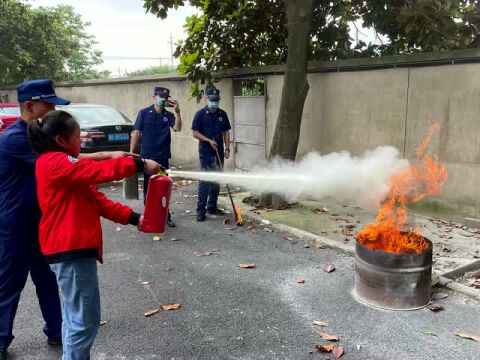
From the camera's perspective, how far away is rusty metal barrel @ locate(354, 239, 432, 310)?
158 inches

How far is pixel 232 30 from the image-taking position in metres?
9.51

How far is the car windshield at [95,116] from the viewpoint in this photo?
1115cm

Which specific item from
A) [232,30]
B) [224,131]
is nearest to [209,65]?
[232,30]

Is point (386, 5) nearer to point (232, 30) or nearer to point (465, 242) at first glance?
point (232, 30)

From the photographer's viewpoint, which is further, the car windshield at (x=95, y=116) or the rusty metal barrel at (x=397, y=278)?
the car windshield at (x=95, y=116)

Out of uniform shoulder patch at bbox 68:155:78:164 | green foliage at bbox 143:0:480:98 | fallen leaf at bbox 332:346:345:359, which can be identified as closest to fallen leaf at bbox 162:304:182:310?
fallen leaf at bbox 332:346:345:359

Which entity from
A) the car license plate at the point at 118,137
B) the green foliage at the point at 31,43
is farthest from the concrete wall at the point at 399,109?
the green foliage at the point at 31,43

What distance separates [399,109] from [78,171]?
18.7ft

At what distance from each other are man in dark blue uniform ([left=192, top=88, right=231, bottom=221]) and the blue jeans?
14.5 ft

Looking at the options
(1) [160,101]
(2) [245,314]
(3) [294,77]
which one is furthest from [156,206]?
(3) [294,77]

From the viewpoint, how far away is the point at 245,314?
405 cm

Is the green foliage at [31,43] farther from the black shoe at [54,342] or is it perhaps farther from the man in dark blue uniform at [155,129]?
the black shoe at [54,342]

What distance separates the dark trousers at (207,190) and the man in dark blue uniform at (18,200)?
3.92 metres

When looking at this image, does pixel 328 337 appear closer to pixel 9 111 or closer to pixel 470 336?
pixel 470 336
